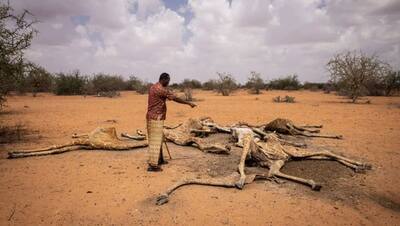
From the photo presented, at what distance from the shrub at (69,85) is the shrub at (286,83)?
23.8m

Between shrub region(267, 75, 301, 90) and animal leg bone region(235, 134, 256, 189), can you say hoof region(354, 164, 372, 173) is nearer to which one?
animal leg bone region(235, 134, 256, 189)

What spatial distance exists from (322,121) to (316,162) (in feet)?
23.2

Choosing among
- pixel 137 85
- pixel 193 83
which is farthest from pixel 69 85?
pixel 193 83

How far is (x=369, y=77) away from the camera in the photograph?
21297 millimetres

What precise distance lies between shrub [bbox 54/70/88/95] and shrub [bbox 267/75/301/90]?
78.1 ft

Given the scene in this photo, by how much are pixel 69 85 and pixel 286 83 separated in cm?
2606

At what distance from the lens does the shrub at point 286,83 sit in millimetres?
44844

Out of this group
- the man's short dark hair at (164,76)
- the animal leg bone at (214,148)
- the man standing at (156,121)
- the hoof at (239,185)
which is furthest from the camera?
the animal leg bone at (214,148)

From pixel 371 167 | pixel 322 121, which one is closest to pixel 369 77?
pixel 322 121

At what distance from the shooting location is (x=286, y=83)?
149ft

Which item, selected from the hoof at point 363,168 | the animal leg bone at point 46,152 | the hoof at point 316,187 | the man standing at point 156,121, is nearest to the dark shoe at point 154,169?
the man standing at point 156,121

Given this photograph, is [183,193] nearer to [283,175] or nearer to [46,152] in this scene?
[283,175]

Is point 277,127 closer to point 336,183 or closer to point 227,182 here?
point 336,183

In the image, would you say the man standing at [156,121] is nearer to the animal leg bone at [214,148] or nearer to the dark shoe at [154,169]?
the dark shoe at [154,169]
